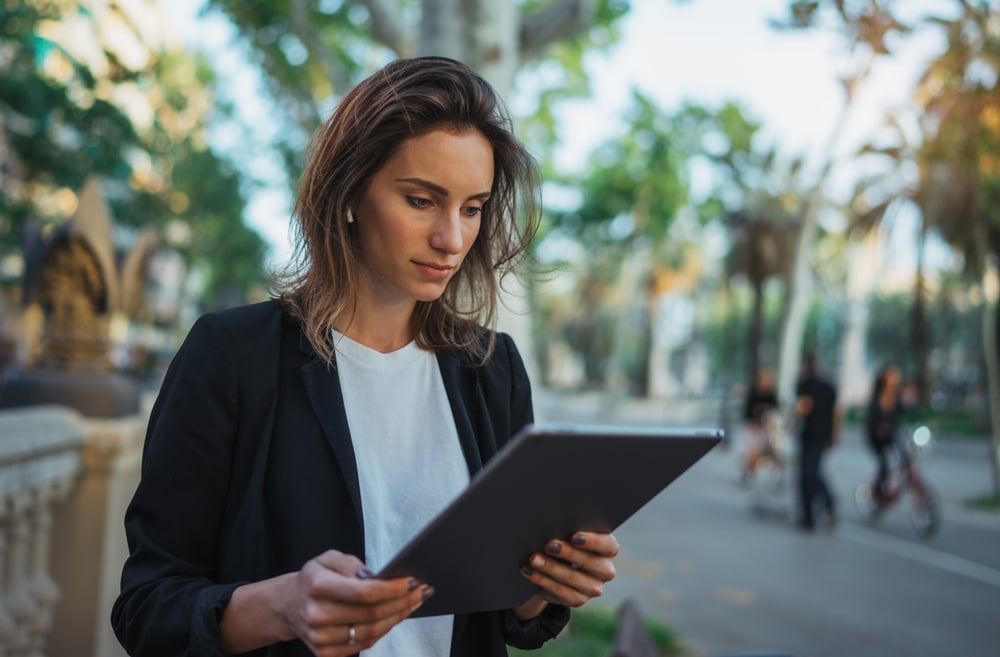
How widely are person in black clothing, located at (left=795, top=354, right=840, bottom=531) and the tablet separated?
35.2ft

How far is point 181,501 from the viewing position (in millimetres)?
1461

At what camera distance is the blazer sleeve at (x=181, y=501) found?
1.42 m

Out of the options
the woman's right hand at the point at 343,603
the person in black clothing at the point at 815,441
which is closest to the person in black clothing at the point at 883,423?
the person in black clothing at the point at 815,441

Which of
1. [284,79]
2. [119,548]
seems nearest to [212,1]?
[284,79]

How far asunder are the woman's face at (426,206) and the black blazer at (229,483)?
221 mm

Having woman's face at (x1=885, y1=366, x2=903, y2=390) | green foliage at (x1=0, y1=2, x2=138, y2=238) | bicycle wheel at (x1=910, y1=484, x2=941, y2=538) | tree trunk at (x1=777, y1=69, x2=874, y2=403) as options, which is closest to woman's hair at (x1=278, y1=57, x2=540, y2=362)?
green foliage at (x1=0, y1=2, x2=138, y2=238)

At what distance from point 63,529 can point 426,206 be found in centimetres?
310

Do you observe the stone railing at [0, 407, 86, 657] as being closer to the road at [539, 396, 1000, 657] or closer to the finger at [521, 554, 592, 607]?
the finger at [521, 554, 592, 607]

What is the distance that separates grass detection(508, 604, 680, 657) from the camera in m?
5.41

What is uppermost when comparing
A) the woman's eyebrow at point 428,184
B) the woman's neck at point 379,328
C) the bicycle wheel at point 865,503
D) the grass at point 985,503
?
the woman's eyebrow at point 428,184

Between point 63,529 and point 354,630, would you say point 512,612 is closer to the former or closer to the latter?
point 354,630

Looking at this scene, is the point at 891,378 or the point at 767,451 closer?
the point at 891,378

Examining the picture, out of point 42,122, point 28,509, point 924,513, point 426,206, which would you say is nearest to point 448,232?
point 426,206

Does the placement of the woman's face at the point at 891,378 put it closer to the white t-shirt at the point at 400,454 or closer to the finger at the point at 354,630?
the white t-shirt at the point at 400,454
